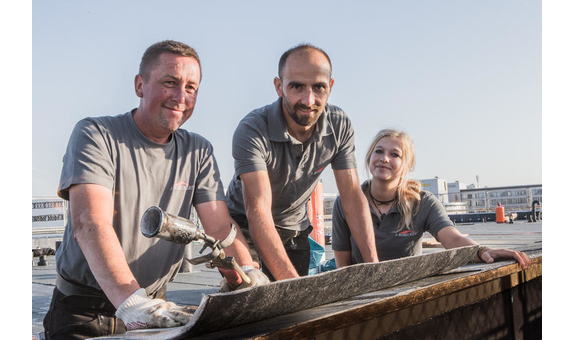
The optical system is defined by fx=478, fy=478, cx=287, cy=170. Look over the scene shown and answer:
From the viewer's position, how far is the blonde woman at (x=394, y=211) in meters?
3.15

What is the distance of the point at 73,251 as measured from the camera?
1951 millimetres

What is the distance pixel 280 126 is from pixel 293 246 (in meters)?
0.87

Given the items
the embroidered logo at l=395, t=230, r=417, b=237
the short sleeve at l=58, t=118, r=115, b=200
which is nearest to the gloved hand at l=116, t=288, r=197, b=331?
the short sleeve at l=58, t=118, r=115, b=200

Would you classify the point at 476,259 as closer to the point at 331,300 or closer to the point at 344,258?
the point at 344,258

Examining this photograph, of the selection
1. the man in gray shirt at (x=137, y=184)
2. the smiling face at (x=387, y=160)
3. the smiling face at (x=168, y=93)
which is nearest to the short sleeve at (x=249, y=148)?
the man in gray shirt at (x=137, y=184)

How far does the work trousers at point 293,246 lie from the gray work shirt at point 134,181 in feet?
2.41

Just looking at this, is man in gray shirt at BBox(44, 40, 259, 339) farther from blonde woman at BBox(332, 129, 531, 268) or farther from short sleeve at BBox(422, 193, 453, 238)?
short sleeve at BBox(422, 193, 453, 238)

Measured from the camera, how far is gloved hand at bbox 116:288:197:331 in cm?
125

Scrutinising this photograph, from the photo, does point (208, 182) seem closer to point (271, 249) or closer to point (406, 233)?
point (271, 249)

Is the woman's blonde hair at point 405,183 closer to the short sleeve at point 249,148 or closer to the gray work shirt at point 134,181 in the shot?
the short sleeve at point 249,148

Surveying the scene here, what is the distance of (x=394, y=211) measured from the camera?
318 centimetres

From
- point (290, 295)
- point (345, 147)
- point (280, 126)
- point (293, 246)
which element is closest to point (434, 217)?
point (345, 147)
